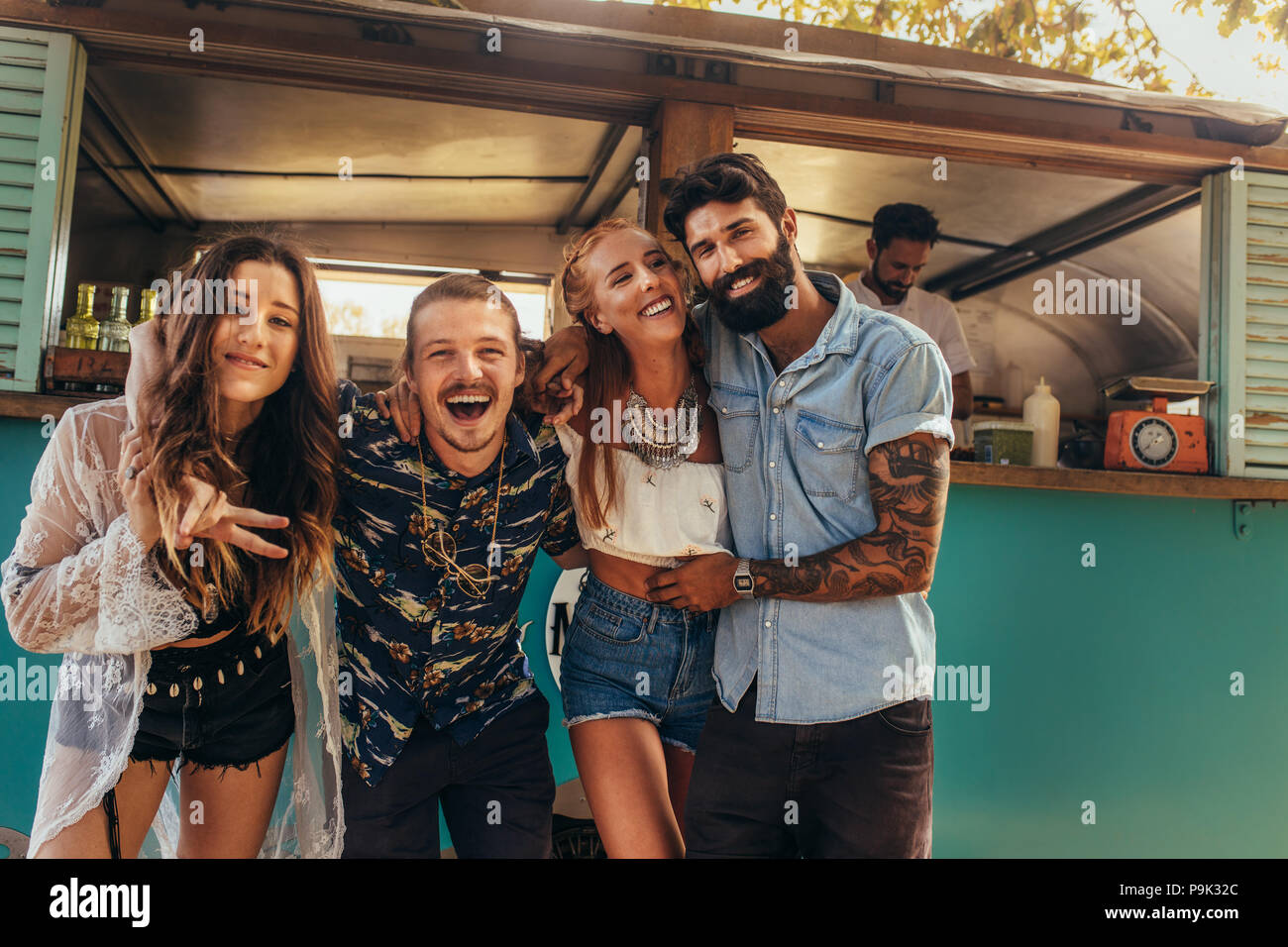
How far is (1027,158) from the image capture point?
435cm

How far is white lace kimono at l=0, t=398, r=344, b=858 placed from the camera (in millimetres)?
1988

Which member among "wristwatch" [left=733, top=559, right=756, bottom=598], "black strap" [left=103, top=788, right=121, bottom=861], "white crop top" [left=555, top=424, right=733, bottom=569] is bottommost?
"black strap" [left=103, top=788, right=121, bottom=861]

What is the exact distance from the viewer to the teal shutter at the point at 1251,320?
4324 mm

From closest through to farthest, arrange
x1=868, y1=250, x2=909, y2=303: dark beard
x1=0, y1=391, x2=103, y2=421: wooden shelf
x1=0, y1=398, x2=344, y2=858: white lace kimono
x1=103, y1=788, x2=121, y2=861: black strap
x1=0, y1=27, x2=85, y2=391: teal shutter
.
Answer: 1. x1=0, y1=398, x2=344, y2=858: white lace kimono
2. x1=103, y1=788, x2=121, y2=861: black strap
3. x1=0, y1=391, x2=103, y2=421: wooden shelf
4. x1=0, y1=27, x2=85, y2=391: teal shutter
5. x1=868, y1=250, x2=909, y2=303: dark beard

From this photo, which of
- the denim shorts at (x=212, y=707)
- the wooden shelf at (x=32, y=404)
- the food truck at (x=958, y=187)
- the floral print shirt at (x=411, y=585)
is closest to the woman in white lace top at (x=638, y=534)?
the floral print shirt at (x=411, y=585)

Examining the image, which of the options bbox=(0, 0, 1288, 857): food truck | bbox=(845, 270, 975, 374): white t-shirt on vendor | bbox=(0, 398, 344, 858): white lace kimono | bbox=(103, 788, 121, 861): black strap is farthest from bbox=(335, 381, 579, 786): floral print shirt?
bbox=(845, 270, 975, 374): white t-shirt on vendor

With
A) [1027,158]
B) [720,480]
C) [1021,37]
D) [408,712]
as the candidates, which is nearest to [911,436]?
[720,480]

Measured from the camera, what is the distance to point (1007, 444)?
4.30 m

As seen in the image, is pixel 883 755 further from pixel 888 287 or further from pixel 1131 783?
pixel 888 287

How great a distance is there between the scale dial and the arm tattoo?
2547 mm

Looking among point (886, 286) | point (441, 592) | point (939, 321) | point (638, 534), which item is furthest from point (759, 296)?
point (939, 321)

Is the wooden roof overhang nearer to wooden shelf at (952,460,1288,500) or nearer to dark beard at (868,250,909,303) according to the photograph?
dark beard at (868,250,909,303)

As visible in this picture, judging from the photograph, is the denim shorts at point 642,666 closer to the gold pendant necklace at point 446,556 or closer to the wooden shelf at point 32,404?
→ the gold pendant necklace at point 446,556

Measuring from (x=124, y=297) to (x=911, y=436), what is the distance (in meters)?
3.31
